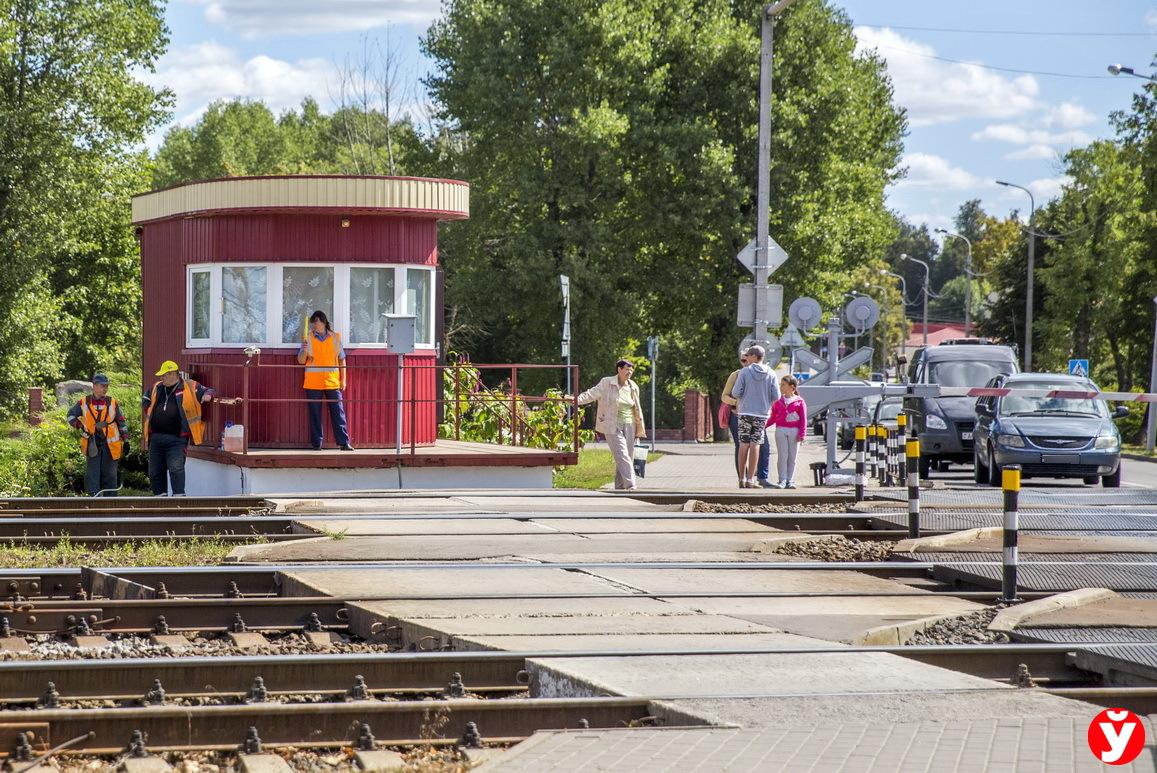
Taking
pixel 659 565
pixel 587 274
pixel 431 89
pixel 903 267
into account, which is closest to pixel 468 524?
pixel 659 565

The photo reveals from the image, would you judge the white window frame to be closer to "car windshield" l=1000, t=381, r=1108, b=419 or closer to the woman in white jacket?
the woman in white jacket

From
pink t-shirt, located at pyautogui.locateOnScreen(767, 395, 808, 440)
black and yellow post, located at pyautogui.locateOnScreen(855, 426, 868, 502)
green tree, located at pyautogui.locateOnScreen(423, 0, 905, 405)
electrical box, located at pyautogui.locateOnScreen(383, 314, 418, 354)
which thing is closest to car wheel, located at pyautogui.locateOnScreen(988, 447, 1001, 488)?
pink t-shirt, located at pyautogui.locateOnScreen(767, 395, 808, 440)

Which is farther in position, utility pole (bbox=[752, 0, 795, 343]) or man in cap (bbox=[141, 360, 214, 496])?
utility pole (bbox=[752, 0, 795, 343])

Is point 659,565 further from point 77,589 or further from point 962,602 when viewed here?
point 77,589

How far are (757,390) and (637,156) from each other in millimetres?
30328

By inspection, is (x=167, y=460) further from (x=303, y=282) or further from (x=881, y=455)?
(x=881, y=455)

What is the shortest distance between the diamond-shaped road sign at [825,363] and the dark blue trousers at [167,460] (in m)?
8.98

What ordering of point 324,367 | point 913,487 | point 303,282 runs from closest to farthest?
point 913,487, point 324,367, point 303,282

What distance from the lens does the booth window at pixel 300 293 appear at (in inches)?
795

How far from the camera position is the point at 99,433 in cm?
2048

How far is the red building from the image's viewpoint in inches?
788

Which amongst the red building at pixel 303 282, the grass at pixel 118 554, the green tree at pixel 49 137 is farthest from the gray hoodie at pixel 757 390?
the green tree at pixel 49 137

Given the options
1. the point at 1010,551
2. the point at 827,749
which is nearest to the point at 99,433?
the point at 1010,551

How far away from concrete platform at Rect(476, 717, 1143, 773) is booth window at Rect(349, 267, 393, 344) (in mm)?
14200
